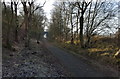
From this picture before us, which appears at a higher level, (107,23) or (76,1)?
(76,1)

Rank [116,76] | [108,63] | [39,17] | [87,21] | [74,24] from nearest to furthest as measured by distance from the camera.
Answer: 1. [116,76]
2. [108,63]
3. [87,21]
4. [74,24]
5. [39,17]

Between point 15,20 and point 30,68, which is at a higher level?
point 15,20

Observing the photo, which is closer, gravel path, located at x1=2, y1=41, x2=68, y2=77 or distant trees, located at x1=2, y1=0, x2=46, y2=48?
gravel path, located at x1=2, y1=41, x2=68, y2=77

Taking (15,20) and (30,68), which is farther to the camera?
(15,20)

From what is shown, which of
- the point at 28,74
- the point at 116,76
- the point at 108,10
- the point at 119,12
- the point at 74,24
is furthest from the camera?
the point at 74,24

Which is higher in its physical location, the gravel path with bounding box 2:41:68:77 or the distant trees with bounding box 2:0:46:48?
the distant trees with bounding box 2:0:46:48

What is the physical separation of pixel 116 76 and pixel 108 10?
12.4 meters

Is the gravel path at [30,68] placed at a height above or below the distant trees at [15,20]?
below

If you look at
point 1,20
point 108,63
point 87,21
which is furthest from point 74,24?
point 108,63

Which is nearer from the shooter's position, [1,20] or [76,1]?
[1,20]

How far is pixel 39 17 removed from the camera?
36.8 m

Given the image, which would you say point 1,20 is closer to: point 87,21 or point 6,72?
point 6,72

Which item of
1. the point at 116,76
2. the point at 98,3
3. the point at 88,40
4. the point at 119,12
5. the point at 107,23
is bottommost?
the point at 116,76

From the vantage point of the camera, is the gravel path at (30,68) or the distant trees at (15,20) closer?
the gravel path at (30,68)
